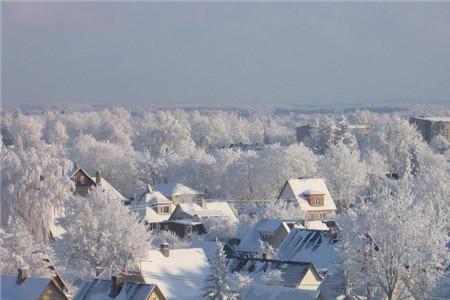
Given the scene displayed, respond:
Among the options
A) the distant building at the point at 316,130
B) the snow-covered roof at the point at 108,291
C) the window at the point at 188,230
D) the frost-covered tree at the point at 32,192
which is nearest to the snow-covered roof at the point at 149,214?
the window at the point at 188,230

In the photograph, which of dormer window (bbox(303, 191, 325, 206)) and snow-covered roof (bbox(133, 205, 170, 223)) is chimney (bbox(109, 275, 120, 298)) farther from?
dormer window (bbox(303, 191, 325, 206))

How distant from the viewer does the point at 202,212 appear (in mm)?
64688

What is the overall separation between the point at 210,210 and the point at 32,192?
1990 cm

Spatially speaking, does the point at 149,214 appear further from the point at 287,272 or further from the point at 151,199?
the point at 287,272

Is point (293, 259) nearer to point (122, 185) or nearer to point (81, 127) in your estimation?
point (122, 185)

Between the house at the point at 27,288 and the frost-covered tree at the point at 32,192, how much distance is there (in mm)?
13585

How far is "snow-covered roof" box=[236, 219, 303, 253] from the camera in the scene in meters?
51.1

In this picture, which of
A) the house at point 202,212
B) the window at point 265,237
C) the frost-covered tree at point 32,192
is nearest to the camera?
the frost-covered tree at point 32,192

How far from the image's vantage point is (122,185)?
317 ft

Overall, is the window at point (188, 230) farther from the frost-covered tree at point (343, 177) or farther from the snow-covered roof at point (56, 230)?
the frost-covered tree at point (343, 177)

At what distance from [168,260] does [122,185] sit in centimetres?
5793

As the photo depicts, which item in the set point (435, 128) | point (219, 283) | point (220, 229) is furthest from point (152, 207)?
point (435, 128)

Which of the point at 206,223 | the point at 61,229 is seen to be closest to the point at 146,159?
the point at 206,223

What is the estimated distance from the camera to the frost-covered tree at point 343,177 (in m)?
83.1
